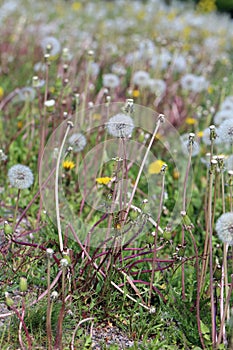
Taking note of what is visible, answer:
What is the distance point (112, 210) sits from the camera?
1.81m

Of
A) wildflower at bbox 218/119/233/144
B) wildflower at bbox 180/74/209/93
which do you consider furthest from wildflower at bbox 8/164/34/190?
wildflower at bbox 180/74/209/93

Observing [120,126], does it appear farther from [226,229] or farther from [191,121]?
[191,121]

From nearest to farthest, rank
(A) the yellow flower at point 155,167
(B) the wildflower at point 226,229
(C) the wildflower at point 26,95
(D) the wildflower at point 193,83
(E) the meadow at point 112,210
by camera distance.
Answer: (B) the wildflower at point 226,229, (E) the meadow at point 112,210, (A) the yellow flower at point 155,167, (C) the wildflower at point 26,95, (D) the wildflower at point 193,83

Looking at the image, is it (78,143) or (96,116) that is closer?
(78,143)

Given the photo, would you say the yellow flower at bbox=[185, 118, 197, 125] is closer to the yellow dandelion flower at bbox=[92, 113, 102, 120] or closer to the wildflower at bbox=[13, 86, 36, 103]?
the yellow dandelion flower at bbox=[92, 113, 102, 120]

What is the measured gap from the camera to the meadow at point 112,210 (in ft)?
5.59

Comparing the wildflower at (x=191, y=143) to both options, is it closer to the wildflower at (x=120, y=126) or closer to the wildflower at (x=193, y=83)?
the wildflower at (x=120, y=126)

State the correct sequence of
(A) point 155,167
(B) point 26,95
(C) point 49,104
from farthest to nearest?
(B) point 26,95 → (A) point 155,167 → (C) point 49,104

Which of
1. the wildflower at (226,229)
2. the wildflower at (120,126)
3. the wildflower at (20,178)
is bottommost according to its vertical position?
the wildflower at (226,229)

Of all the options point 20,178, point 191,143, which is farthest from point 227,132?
point 20,178

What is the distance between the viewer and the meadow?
1.70 metres

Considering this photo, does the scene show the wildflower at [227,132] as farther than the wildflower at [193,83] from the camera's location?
A: No

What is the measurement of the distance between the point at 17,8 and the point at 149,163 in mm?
3313

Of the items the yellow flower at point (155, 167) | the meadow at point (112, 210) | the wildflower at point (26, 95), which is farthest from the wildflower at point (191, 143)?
the wildflower at point (26, 95)
